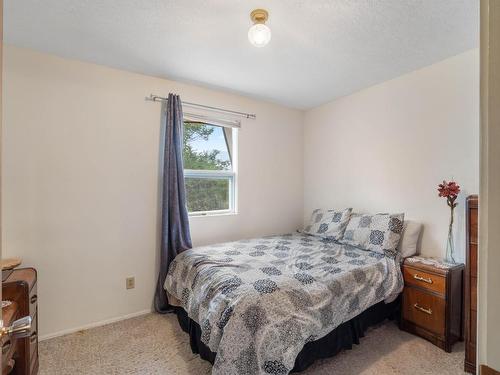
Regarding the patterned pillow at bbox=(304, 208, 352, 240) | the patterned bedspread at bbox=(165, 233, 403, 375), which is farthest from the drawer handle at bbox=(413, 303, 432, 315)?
the patterned pillow at bbox=(304, 208, 352, 240)

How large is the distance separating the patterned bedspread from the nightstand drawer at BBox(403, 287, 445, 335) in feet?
0.42

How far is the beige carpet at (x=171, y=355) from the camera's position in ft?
5.80

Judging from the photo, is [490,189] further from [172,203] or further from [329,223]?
[329,223]

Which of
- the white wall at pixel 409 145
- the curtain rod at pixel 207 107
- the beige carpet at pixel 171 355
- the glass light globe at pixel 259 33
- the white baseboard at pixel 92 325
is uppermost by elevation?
the glass light globe at pixel 259 33

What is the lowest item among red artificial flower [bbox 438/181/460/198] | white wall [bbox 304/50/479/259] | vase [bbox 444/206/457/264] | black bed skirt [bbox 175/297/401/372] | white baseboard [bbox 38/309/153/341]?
white baseboard [bbox 38/309/153/341]

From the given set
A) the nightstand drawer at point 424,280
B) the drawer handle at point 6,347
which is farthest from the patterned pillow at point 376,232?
the drawer handle at point 6,347

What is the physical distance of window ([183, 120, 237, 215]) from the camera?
2.94 meters

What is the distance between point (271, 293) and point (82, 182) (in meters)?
1.88

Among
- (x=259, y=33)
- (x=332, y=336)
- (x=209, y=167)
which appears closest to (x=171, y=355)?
(x=332, y=336)

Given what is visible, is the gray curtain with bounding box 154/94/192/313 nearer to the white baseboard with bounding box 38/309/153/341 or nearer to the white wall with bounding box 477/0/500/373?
the white baseboard with bounding box 38/309/153/341

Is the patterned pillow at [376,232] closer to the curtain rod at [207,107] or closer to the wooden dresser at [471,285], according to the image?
the wooden dresser at [471,285]

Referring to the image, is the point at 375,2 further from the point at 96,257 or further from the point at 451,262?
the point at 96,257

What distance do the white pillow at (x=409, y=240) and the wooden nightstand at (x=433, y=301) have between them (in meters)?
0.17

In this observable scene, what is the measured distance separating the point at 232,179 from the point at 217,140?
0.50 meters
